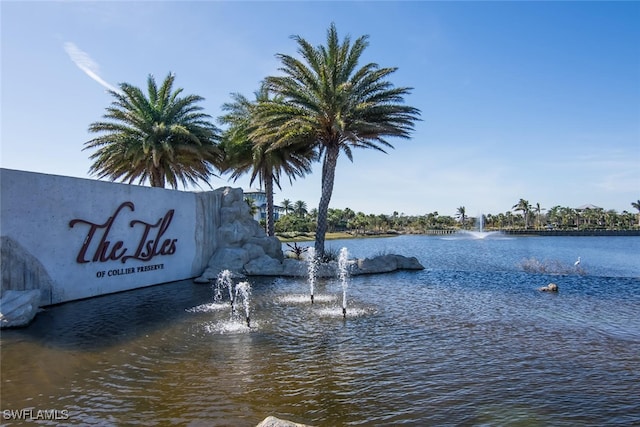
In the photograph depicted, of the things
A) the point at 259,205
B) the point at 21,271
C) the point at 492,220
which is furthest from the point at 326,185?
the point at 492,220

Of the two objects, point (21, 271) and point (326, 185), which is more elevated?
point (326, 185)

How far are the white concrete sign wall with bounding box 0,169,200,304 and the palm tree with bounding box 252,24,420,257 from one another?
7.42 m

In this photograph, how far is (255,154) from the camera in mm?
25188

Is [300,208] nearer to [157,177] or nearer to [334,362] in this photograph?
[157,177]

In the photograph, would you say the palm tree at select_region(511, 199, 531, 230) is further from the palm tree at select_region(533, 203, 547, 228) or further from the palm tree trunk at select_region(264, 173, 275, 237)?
the palm tree trunk at select_region(264, 173, 275, 237)

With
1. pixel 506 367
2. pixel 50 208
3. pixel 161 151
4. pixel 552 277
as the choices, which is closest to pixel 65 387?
pixel 506 367

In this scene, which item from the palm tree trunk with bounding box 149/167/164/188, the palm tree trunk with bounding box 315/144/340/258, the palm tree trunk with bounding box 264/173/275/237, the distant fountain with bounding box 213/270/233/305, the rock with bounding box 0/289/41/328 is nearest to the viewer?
the rock with bounding box 0/289/41/328

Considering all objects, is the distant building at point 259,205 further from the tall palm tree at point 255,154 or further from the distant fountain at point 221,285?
the distant fountain at point 221,285

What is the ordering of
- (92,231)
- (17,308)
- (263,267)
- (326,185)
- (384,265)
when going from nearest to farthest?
(17,308) → (92,231) → (263,267) → (384,265) → (326,185)

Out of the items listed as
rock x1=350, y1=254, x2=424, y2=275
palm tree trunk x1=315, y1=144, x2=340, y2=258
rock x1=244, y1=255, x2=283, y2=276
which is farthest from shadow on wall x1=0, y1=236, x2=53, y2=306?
palm tree trunk x1=315, y1=144, x2=340, y2=258

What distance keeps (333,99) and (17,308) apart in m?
16.3

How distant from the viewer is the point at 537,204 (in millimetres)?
108625

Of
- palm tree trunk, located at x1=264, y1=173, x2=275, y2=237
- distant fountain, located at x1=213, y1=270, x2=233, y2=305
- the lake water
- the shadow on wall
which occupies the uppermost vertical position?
palm tree trunk, located at x1=264, y1=173, x2=275, y2=237

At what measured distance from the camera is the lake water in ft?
17.5
